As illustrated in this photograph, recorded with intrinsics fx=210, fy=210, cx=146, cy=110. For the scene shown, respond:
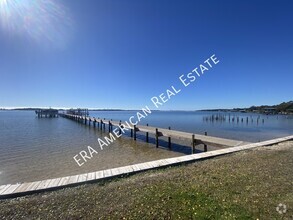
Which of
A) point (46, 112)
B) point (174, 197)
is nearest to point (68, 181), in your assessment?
point (174, 197)

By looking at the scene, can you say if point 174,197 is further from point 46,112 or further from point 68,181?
point 46,112

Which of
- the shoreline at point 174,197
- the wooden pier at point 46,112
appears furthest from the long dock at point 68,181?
the wooden pier at point 46,112

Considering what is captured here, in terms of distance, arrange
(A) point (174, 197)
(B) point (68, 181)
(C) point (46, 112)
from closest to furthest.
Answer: (A) point (174, 197), (B) point (68, 181), (C) point (46, 112)

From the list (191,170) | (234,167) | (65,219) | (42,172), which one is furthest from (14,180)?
(234,167)

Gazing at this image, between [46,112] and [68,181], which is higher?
[46,112]

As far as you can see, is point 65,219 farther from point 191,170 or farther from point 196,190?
point 191,170

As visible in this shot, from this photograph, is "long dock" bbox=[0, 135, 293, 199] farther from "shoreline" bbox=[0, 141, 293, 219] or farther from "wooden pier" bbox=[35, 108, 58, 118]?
"wooden pier" bbox=[35, 108, 58, 118]

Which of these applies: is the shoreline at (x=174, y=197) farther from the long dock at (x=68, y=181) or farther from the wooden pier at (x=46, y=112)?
the wooden pier at (x=46, y=112)

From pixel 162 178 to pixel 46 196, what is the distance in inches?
111

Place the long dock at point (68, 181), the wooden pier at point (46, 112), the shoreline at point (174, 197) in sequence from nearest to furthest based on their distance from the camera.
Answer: the shoreline at point (174, 197) < the long dock at point (68, 181) < the wooden pier at point (46, 112)

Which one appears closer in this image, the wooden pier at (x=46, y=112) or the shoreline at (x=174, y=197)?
the shoreline at (x=174, y=197)

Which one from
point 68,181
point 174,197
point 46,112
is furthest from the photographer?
point 46,112

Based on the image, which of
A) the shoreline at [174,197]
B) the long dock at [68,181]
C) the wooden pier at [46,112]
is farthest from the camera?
the wooden pier at [46,112]

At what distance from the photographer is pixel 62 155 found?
43.4 ft
